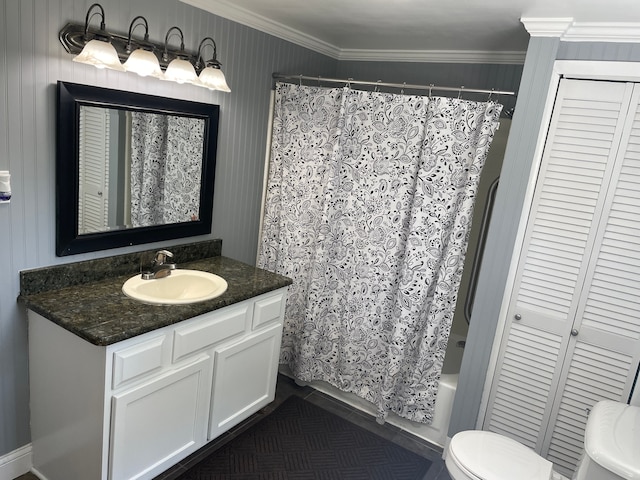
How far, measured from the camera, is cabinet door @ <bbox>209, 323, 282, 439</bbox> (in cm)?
233

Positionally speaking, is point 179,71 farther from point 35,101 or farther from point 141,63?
point 35,101

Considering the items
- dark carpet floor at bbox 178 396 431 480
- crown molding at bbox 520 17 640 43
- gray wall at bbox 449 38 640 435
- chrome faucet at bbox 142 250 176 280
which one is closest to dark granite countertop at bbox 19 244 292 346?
chrome faucet at bbox 142 250 176 280

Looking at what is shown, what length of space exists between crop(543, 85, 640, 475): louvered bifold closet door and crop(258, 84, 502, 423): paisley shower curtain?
59 centimetres

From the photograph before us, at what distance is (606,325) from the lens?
2.23 metres

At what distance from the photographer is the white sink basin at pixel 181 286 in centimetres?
223

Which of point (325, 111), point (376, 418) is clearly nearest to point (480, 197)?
point (325, 111)

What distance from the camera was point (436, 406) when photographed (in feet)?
8.81

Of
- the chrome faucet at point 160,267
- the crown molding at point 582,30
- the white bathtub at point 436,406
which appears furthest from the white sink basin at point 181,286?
the crown molding at point 582,30

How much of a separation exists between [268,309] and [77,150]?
1181mm

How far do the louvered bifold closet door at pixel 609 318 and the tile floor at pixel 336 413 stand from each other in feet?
2.01

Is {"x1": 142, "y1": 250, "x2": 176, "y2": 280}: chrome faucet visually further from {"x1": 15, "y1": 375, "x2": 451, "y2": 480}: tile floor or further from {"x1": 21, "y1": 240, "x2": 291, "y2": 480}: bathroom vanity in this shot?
{"x1": 15, "y1": 375, "x2": 451, "y2": 480}: tile floor

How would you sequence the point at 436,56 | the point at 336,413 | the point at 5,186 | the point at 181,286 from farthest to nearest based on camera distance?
the point at 436,56, the point at 336,413, the point at 181,286, the point at 5,186

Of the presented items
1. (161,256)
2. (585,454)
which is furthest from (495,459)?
(161,256)

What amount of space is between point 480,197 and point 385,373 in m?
1.35
